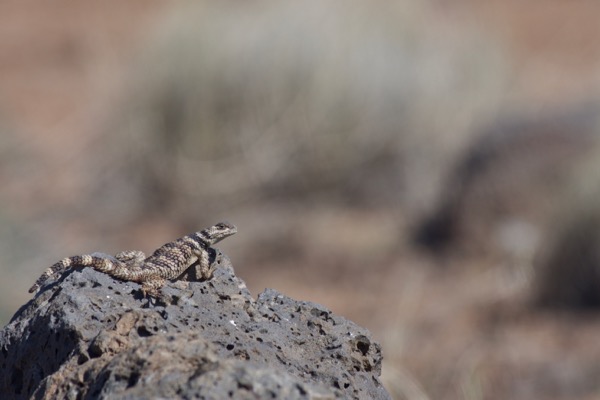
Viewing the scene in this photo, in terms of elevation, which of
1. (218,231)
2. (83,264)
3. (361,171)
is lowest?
(83,264)

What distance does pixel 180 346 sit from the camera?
2.73 metres

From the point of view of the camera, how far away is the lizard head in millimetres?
4541

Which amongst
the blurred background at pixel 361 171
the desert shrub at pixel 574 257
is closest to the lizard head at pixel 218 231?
the blurred background at pixel 361 171

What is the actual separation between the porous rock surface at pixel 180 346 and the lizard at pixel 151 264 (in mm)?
A: 140

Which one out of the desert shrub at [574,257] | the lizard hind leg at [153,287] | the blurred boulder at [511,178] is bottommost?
the lizard hind leg at [153,287]

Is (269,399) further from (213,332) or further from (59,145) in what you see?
(59,145)

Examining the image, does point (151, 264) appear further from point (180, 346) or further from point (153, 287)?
point (180, 346)

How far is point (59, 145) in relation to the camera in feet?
68.0

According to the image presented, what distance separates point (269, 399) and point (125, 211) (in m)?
15.3

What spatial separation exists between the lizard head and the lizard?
6.3 inches

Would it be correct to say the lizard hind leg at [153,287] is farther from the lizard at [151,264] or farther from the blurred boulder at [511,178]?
the blurred boulder at [511,178]

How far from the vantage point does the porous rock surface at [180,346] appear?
2.61 m

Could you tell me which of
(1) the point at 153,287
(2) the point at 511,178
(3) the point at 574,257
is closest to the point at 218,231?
(1) the point at 153,287

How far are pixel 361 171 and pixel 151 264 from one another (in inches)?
552
